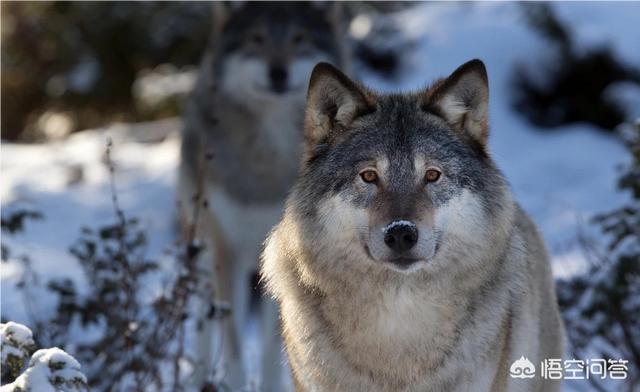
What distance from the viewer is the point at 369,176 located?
4090 mm

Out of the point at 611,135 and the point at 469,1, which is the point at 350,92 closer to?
the point at 611,135

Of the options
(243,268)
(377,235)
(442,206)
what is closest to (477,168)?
(442,206)

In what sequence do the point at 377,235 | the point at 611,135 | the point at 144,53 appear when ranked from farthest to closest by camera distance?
the point at 144,53 < the point at 611,135 < the point at 377,235

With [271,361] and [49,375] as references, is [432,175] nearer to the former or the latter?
[49,375]

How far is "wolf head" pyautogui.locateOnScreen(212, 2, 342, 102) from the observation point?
7.59 metres

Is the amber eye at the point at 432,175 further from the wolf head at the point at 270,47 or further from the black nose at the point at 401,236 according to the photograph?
the wolf head at the point at 270,47

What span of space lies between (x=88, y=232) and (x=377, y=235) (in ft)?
7.21

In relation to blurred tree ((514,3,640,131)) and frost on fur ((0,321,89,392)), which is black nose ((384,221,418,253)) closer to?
frost on fur ((0,321,89,392))

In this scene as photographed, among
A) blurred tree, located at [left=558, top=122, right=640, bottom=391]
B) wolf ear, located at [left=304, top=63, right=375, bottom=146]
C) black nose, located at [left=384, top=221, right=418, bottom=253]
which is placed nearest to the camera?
black nose, located at [left=384, top=221, right=418, bottom=253]

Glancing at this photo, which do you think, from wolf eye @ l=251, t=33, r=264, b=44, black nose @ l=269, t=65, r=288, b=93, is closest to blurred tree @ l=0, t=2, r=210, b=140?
wolf eye @ l=251, t=33, r=264, b=44

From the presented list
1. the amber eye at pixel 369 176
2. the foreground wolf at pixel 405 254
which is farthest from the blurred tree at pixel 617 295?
the amber eye at pixel 369 176

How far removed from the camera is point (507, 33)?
38.2 feet

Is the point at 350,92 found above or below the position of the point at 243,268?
above

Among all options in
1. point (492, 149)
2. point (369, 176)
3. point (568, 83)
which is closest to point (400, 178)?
point (369, 176)
